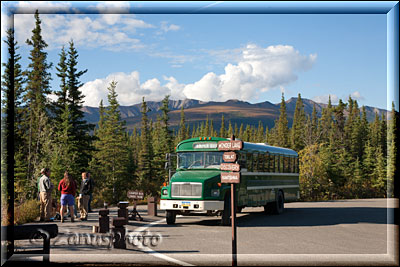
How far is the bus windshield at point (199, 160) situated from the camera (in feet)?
56.1

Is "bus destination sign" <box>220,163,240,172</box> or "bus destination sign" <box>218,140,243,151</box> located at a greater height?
"bus destination sign" <box>218,140,243,151</box>

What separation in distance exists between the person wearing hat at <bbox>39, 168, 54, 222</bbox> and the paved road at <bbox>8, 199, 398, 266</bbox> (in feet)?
3.56

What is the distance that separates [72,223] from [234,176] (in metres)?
9.04

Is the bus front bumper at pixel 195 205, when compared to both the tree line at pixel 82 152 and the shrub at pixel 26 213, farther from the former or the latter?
the tree line at pixel 82 152

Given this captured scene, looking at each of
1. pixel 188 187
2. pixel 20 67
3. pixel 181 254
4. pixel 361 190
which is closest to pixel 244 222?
pixel 188 187

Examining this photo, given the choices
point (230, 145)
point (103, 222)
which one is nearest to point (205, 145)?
point (103, 222)

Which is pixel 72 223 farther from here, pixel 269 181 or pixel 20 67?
pixel 20 67

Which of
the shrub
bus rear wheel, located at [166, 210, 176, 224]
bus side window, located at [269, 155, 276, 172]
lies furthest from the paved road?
bus side window, located at [269, 155, 276, 172]

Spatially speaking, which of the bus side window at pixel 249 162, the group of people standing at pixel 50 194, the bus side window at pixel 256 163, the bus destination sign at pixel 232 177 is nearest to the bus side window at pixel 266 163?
the bus side window at pixel 256 163

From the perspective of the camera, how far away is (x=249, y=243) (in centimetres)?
1241

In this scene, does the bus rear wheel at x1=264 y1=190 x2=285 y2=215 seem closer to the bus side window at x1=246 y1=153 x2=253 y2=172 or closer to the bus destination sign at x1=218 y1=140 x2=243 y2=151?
the bus side window at x1=246 y1=153 x2=253 y2=172

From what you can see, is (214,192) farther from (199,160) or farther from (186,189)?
(199,160)

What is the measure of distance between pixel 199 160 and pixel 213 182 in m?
1.56

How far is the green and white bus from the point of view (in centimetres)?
1600
